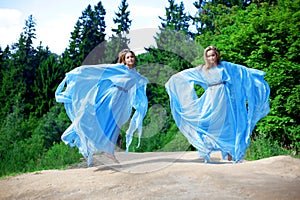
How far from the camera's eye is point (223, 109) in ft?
21.5

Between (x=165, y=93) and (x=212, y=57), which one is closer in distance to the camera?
(x=212, y=57)

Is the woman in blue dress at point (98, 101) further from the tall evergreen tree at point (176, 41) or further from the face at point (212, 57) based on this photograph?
the tall evergreen tree at point (176, 41)

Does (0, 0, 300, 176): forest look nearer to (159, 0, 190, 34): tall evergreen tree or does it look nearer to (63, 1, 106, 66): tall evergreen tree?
(159, 0, 190, 34): tall evergreen tree

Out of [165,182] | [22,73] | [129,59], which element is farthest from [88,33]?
[165,182]

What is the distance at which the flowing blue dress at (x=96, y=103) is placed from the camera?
5.79 m

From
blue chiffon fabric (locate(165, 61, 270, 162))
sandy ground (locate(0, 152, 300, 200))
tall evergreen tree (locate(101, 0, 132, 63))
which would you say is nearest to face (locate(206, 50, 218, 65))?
blue chiffon fabric (locate(165, 61, 270, 162))

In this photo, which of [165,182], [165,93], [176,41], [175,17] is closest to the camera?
[165,182]

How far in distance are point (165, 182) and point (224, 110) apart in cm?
260

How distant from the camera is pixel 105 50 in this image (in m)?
10.9

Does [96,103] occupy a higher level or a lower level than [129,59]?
lower

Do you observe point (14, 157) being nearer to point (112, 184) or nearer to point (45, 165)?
point (45, 165)

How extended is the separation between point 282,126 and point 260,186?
547 centimetres

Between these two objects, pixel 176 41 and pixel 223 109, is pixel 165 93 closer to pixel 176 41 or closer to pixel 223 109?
pixel 176 41

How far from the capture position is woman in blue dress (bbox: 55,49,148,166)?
5.79 m
